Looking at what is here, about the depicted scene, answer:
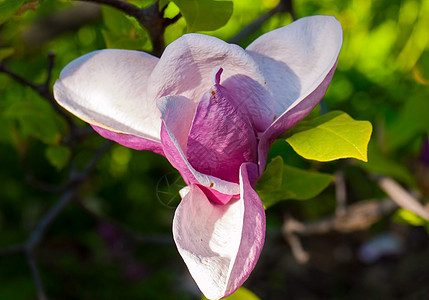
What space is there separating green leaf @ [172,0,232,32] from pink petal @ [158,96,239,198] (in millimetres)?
125

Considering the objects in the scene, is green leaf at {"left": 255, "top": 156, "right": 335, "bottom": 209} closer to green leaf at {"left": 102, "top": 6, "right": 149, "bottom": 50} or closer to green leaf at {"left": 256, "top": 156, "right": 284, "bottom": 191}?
green leaf at {"left": 256, "top": 156, "right": 284, "bottom": 191}

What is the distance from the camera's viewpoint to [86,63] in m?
0.51

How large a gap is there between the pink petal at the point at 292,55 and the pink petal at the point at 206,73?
2 cm

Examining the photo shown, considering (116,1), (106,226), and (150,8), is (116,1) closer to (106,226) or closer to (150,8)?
(150,8)

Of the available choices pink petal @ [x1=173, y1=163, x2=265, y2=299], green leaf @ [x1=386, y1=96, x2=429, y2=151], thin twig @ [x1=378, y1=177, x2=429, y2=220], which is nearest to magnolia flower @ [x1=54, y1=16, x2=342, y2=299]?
pink petal @ [x1=173, y1=163, x2=265, y2=299]

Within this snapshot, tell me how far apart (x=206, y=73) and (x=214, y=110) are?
5cm

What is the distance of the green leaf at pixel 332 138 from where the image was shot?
461mm

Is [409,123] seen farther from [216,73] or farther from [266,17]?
[216,73]

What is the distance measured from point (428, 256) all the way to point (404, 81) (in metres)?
0.69

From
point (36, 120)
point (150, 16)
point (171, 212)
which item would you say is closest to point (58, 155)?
point (36, 120)

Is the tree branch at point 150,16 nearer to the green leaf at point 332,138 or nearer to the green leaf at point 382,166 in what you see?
the green leaf at point 332,138

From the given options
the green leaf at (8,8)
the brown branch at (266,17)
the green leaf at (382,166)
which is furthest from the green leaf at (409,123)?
the green leaf at (8,8)

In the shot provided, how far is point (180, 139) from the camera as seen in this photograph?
18.7 inches

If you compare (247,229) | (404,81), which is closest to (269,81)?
(247,229)
